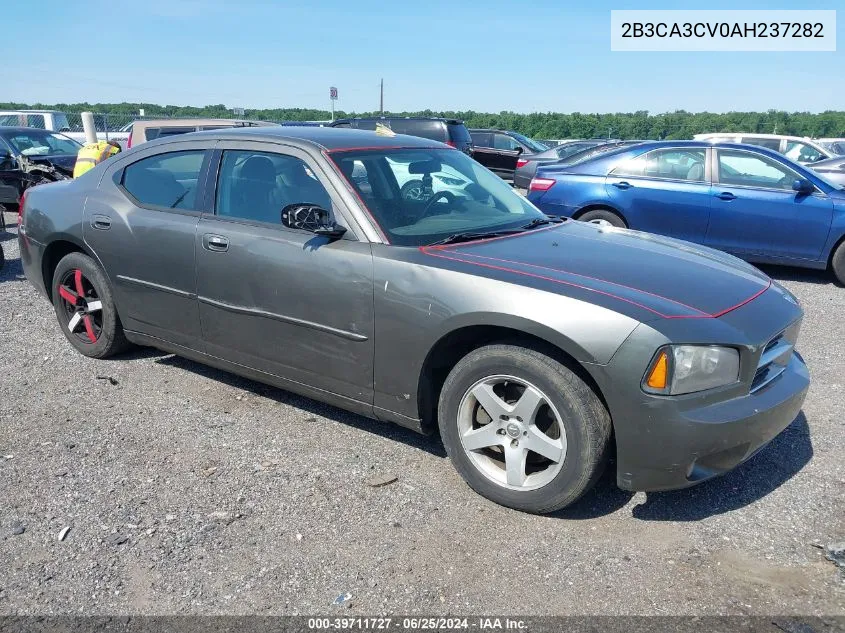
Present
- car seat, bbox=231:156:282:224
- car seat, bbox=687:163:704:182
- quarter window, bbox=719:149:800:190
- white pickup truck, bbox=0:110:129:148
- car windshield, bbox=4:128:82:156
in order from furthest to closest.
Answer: white pickup truck, bbox=0:110:129:148 < car windshield, bbox=4:128:82:156 < car seat, bbox=687:163:704:182 < quarter window, bbox=719:149:800:190 < car seat, bbox=231:156:282:224

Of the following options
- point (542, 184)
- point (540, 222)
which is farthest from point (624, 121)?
point (540, 222)

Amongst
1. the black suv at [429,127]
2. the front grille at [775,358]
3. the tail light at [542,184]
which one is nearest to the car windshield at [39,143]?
the black suv at [429,127]

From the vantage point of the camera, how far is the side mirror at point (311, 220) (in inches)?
137

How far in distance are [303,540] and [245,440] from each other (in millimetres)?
1047

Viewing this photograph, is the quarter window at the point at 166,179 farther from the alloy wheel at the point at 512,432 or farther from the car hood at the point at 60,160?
the car hood at the point at 60,160

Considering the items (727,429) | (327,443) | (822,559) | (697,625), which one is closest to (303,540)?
(327,443)

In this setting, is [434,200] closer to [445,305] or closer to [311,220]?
[311,220]

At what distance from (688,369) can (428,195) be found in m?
1.78

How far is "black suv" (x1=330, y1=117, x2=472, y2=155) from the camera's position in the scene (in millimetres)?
16141

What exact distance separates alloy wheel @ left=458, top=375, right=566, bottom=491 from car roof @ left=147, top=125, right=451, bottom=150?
5.44 ft

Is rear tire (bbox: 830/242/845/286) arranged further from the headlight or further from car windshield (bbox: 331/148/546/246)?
the headlight

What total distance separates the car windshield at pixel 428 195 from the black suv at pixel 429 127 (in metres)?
12.0

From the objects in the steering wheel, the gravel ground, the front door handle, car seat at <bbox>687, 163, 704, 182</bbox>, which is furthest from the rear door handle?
car seat at <bbox>687, 163, 704, 182</bbox>

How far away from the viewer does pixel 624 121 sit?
4497cm
